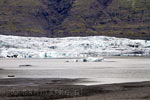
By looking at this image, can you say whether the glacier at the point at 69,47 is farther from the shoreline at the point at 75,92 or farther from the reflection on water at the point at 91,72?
the shoreline at the point at 75,92

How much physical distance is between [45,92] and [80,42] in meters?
91.3

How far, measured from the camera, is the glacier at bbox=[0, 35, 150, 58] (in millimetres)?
113119

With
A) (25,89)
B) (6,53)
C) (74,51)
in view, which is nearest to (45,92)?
(25,89)

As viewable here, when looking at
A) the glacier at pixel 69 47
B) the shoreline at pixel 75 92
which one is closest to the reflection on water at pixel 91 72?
the shoreline at pixel 75 92

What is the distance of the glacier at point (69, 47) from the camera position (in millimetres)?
113119

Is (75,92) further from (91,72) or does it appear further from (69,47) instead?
(69,47)

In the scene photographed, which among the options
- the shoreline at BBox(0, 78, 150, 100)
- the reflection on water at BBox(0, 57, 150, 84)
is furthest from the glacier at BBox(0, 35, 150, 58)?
the shoreline at BBox(0, 78, 150, 100)

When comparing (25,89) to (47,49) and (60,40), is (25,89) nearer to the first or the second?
(47,49)

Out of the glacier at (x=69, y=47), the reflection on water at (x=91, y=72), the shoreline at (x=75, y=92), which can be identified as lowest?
the reflection on water at (x=91, y=72)

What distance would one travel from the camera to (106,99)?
31062 millimetres

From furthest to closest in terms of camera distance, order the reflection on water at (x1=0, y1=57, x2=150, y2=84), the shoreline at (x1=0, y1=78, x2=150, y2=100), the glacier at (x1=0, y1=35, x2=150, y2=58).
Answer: the glacier at (x1=0, y1=35, x2=150, y2=58) < the reflection on water at (x1=0, y1=57, x2=150, y2=84) < the shoreline at (x1=0, y1=78, x2=150, y2=100)

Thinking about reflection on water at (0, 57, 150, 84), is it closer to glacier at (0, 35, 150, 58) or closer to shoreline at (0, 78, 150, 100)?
shoreline at (0, 78, 150, 100)

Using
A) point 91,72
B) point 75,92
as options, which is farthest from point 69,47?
point 75,92

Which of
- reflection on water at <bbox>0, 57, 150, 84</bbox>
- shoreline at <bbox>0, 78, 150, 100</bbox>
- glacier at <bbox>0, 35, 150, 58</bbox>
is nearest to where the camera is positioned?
shoreline at <bbox>0, 78, 150, 100</bbox>
